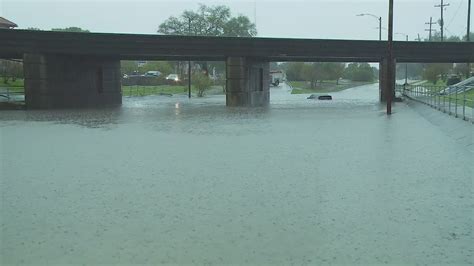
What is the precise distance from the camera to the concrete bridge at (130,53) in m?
38.1

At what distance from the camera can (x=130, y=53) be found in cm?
4000

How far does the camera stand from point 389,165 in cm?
1181

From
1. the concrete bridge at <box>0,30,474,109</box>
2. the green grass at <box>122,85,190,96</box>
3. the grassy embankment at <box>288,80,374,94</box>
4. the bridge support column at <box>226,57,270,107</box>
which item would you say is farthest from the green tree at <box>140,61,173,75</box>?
the bridge support column at <box>226,57,270,107</box>

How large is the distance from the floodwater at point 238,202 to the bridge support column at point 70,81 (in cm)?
2289

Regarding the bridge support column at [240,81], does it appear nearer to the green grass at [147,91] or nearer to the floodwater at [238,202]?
the floodwater at [238,202]

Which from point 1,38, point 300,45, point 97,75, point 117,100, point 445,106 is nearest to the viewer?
point 445,106

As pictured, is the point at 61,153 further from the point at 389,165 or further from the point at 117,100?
the point at 117,100

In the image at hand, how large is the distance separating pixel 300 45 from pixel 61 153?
30757 millimetres

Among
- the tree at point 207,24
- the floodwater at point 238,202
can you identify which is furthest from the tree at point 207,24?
the floodwater at point 238,202

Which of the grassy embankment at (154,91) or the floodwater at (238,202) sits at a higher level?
the grassy embankment at (154,91)

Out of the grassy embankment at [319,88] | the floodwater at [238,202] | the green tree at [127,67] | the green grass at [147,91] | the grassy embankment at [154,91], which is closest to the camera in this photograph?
the floodwater at [238,202]

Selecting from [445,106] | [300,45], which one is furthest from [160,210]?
[300,45]

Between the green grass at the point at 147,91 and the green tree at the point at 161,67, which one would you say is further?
the green tree at the point at 161,67

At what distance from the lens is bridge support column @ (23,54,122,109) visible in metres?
38.1
